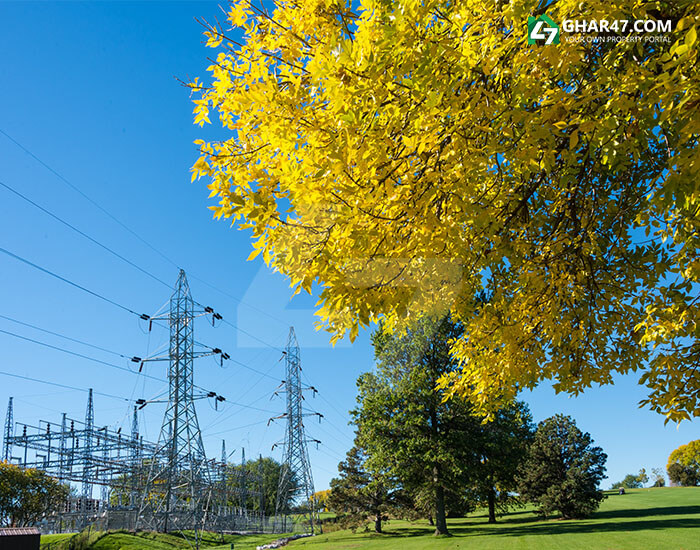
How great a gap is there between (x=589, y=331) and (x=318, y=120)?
13.5 feet

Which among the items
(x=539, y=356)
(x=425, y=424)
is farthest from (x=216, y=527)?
(x=539, y=356)

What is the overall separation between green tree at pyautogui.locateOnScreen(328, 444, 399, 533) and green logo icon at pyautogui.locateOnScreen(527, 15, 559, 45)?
33.6m

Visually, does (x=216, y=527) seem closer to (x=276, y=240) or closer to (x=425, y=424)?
(x=425, y=424)

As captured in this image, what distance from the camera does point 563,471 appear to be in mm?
33781

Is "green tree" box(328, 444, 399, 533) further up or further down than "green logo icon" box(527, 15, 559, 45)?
further down

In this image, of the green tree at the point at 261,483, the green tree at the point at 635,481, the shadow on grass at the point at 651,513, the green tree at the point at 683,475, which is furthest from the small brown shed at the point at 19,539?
the green tree at the point at 635,481

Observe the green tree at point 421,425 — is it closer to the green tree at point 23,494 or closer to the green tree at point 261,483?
the green tree at point 23,494

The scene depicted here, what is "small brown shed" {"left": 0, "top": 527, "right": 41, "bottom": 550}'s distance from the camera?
15.1m

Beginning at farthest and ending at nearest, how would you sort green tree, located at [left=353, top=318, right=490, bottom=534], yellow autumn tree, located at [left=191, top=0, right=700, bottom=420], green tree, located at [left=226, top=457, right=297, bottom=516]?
1. green tree, located at [left=226, top=457, right=297, bottom=516]
2. green tree, located at [left=353, top=318, right=490, bottom=534]
3. yellow autumn tree, located at [left=191, top=0, right=700, bottom=420]

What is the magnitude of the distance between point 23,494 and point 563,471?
38.3 m

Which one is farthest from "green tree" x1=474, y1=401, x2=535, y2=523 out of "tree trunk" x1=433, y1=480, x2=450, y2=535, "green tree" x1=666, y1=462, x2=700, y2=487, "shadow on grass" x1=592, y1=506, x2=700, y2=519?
"green tree" x1=666, y1=462, x2=700, y2=487

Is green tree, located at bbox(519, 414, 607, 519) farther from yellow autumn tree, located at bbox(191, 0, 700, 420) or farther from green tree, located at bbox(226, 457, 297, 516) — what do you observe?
green tree, located at bbox(226, 457, 297, 516)

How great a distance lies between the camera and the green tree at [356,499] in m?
33.7

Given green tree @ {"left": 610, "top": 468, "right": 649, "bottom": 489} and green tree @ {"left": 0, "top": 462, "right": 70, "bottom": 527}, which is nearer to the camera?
green tree @ {"left": 0, "top": 462, "right": 70, "bottom": 527}
